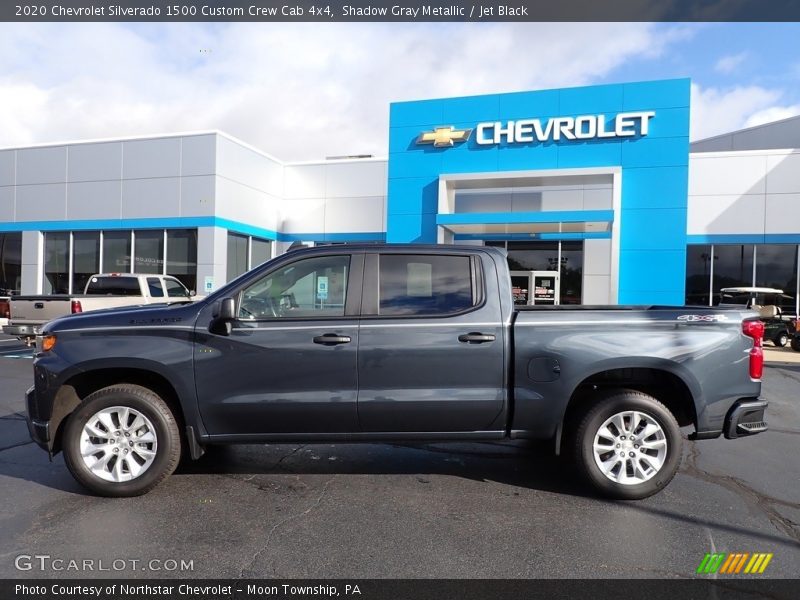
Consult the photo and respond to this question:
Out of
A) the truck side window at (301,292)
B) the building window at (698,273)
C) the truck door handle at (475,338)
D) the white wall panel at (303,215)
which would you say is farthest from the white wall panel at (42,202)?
the building window at (698,273)

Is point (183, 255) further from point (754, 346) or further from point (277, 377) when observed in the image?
point (754, 346)

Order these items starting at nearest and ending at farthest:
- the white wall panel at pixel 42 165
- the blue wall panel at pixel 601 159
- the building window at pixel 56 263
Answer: the blue wall panel at pixel 601 159
the white wall panel at pixel 42 165
the building window at pixel 56 263

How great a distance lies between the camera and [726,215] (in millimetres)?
17953

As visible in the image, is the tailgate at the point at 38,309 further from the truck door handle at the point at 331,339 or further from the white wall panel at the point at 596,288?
the white wall panel at the point at 596,288

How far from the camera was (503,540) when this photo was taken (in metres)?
3.27

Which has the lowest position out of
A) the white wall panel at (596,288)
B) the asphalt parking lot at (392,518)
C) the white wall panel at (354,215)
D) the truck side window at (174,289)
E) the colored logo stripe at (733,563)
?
the asphalt parking lot at (392,518)

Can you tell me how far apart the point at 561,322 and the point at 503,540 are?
1592 millimetres

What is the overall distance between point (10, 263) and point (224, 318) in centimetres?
2261

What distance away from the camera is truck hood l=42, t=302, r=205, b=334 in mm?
3893

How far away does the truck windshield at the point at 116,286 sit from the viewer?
1170 centimetres

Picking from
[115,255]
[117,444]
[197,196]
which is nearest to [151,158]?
[197,196]

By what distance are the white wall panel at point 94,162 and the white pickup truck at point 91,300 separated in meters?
8.18

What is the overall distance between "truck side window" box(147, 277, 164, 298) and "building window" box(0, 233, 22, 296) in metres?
12.6

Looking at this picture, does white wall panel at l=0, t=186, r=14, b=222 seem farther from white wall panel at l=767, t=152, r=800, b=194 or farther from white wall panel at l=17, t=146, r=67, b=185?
white wall panel at l=767, t=152, r=800, b=194
